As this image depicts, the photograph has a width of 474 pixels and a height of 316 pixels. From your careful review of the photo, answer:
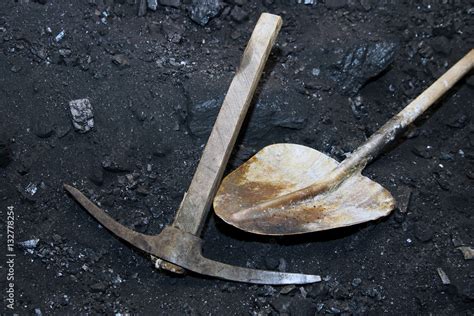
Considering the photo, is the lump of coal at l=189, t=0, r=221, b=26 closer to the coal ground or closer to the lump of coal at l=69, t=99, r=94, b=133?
the coal ground

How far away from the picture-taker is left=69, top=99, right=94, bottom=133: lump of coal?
12.3 ft

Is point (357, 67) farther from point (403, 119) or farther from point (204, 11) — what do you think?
point (204, 11)

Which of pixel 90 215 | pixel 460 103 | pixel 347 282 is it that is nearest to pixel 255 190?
pixel 347 282

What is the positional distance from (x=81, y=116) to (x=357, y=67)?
1.77m

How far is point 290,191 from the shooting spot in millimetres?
3543

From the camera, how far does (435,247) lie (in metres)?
3.54

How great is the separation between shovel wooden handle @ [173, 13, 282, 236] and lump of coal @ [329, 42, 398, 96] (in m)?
0.70

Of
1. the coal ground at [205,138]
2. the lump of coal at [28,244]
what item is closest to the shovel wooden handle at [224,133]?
the coal ground at [205,138]

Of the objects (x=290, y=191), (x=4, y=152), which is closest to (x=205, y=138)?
(x=290, y=191)

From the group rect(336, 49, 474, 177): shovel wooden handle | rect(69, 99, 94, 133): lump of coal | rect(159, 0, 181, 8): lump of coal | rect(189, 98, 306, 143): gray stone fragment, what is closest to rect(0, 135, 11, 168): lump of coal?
rect(69, 99, 94, 133): lump of coal

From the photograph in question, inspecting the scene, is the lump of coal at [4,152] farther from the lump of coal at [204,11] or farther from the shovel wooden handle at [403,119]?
the shovel wooden handle at [403,119]

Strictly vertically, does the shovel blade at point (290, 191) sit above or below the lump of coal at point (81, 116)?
below

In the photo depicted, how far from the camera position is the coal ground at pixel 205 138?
11.1 feet

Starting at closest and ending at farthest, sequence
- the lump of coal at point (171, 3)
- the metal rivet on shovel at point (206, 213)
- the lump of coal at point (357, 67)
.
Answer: the metal rivet on shovel at point (206, 213)
the lump of coal at point (357, 67)
the lump of coal at point (171, 3)
